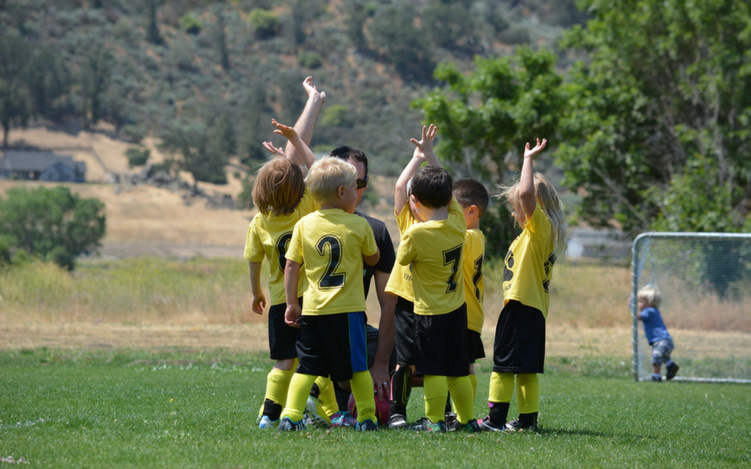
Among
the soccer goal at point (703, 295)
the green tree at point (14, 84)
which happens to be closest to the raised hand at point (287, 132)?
the soccer goal at point (703, 295)

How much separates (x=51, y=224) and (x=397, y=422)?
128 feet

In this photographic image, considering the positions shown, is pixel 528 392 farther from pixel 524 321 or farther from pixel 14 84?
pixel 14 84

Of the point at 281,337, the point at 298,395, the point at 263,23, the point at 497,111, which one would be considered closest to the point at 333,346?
the point at 298,395

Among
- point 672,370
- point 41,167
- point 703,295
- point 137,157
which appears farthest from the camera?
point 137,157

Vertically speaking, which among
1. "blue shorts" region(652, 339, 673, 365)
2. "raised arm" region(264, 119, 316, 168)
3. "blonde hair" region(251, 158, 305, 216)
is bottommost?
"blue shorts" region(652, 339, 673, 365)

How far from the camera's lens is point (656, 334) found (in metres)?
10.7

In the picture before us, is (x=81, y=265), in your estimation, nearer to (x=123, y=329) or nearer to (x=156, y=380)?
(x=123, y=329)

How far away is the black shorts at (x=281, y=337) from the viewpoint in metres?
4.91

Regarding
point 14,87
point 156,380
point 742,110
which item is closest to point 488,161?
point 742,110

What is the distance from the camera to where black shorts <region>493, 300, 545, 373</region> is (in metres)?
4.94

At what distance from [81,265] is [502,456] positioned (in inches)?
1555

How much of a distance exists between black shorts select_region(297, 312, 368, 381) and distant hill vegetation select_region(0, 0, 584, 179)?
245ft

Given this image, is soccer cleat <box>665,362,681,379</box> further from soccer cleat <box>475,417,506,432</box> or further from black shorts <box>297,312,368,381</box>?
black shorts <box>297,312,368,381</box>

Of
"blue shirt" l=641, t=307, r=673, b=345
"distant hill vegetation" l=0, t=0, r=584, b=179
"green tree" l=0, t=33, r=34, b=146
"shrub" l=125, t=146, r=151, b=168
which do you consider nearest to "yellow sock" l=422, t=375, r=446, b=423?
"blue shirt" l=641, t=307, r=673, b=345
